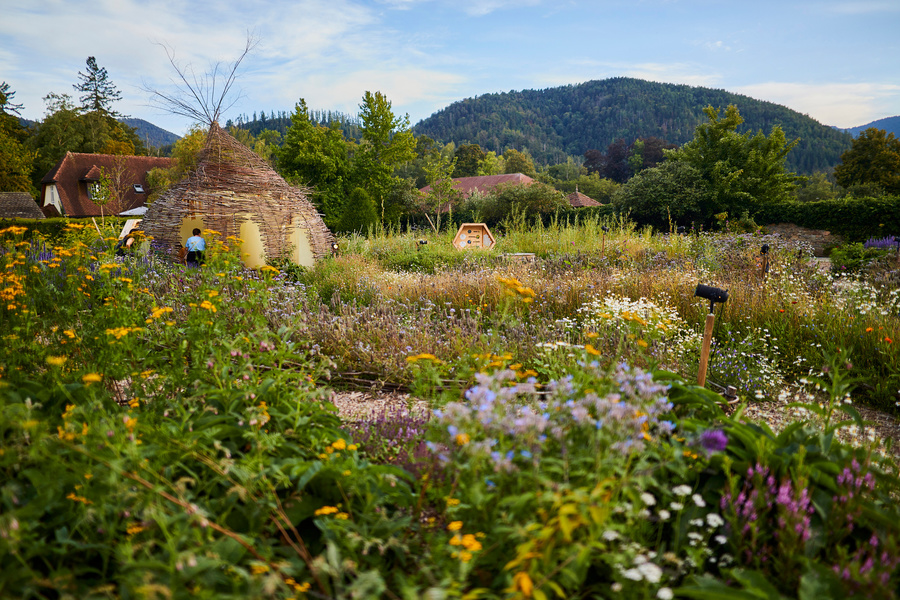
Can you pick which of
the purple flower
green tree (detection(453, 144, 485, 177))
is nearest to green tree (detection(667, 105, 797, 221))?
the purple flower

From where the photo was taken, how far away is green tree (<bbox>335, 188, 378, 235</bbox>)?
19.5 meters

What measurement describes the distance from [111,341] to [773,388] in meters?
4.76

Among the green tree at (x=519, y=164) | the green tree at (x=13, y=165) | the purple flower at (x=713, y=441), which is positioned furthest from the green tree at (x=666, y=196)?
the green tree at (x=519, y=164)

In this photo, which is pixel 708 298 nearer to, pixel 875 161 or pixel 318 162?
pixel 318 162

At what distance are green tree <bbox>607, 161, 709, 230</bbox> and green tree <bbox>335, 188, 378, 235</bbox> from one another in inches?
420

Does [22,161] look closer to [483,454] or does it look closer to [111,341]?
[111,341]

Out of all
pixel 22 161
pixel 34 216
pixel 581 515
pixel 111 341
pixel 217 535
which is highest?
pixel 22 161

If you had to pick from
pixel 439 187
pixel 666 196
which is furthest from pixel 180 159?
pixel 666 196

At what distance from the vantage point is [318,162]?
25703 mm

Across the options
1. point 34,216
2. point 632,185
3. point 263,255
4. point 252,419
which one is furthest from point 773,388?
point 34,216

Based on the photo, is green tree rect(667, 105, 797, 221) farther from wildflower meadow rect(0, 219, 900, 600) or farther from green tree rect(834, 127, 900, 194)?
wildflower meadow rect(0, 219, 900, 600)

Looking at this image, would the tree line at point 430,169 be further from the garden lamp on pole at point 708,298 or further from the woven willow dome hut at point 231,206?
the garden lamp on pole at point 708,298

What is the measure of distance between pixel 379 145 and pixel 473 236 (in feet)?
51.2

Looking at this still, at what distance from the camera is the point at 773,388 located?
3.94 m
